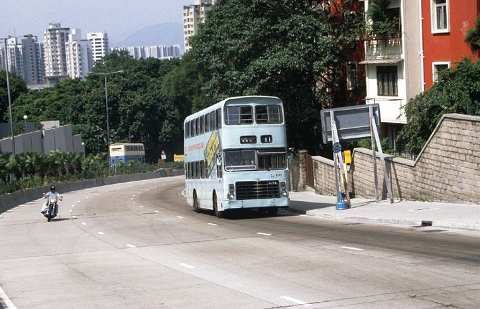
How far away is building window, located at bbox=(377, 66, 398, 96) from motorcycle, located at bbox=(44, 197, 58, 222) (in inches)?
753

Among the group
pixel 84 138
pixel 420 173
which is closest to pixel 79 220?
Result: pixel 420 173

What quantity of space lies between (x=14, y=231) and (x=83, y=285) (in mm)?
16128

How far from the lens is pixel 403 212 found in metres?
26.6

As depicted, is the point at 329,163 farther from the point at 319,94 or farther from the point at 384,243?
the point at 384,243

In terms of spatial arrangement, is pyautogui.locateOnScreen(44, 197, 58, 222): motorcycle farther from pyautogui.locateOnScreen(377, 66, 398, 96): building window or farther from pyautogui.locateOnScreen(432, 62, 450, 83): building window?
pyautogui.locateOnScreen(377, 66, 398, 96): building window

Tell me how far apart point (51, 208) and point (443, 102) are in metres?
16.8

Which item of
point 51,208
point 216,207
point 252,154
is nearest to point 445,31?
point 252,154

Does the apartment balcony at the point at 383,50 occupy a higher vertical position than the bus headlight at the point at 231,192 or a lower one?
higher

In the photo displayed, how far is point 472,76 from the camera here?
108 ft

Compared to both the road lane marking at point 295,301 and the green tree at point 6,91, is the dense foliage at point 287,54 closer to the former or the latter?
the road lane marking at point 295,301

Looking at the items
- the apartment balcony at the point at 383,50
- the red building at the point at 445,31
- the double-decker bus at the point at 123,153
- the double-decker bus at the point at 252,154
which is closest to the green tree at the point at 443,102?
the red building at the point at 445,31

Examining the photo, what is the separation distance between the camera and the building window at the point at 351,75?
48750 millimetres

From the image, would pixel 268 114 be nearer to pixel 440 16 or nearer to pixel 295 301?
pixel 440 16

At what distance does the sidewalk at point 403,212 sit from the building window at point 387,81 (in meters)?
10.9
